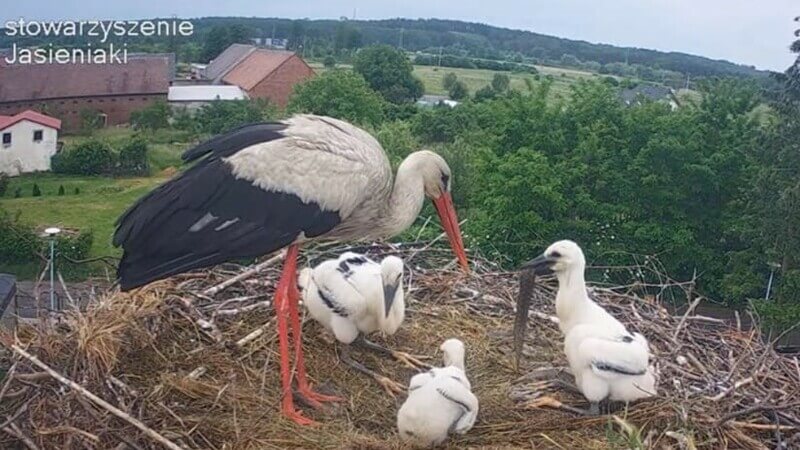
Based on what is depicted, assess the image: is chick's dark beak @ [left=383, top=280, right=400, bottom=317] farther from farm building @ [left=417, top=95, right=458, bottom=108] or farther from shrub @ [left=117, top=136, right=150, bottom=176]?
farm building @ [left=417, top=95, right=458, bottom=108]

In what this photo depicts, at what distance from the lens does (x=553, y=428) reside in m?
3.81

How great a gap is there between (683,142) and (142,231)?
45.6 ft

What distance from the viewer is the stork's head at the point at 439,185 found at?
4172 mm

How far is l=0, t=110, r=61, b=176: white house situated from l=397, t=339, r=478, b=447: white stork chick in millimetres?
21067

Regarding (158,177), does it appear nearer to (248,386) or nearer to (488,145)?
(488,145)

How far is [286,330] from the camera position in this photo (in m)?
4.03

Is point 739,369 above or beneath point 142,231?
beneath

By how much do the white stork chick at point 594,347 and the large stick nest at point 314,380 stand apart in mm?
104

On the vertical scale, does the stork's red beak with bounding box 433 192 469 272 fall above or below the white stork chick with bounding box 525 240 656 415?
above

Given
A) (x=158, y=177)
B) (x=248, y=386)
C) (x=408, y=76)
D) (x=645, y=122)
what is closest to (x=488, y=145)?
(x=645, y=122)

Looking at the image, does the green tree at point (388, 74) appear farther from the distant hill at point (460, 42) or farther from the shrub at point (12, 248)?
the shrub at point (12, 248)

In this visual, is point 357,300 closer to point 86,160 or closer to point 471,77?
point 86,160

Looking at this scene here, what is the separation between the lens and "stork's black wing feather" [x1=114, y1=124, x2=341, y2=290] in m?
3.71

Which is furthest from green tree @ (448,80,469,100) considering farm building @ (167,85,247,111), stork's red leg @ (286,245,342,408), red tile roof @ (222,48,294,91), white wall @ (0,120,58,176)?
stork's red leg @ (286,245,342,408)
